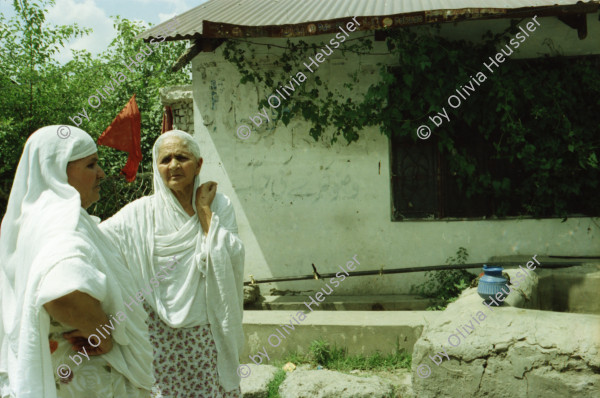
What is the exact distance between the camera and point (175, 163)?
2.91 meters

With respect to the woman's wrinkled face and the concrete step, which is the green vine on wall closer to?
the concrete step

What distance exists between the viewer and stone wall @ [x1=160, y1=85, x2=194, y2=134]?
6887 millimetres

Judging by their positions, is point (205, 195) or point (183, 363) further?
point (205, 195)

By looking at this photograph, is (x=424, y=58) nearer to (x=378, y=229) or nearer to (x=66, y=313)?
(x=378, y=229)

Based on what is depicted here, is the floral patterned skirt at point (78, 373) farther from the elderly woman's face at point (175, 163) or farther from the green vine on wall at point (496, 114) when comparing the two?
the green vine on wall at point (496, 114)

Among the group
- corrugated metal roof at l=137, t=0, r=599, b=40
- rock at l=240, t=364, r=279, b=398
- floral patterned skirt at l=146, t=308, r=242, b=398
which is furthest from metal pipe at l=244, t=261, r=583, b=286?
floral patterned skirt at l=146, t=308, r=242, b=398

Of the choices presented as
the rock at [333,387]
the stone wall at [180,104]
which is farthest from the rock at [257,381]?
the stone wall at [180,104]

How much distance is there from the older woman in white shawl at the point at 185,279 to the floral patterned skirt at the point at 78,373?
95cm

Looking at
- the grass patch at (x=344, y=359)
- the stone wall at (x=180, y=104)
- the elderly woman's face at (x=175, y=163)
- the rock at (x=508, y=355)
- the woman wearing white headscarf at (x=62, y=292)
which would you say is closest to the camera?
the woman wearing white headscarf at (x=62, y=292)

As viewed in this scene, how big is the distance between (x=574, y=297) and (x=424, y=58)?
269 centimetres

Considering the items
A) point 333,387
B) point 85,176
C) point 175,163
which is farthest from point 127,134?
point 85,176

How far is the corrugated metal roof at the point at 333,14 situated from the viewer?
4675mm

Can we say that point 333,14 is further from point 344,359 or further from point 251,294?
point 344,359

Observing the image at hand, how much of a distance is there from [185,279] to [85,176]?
3.73ft
